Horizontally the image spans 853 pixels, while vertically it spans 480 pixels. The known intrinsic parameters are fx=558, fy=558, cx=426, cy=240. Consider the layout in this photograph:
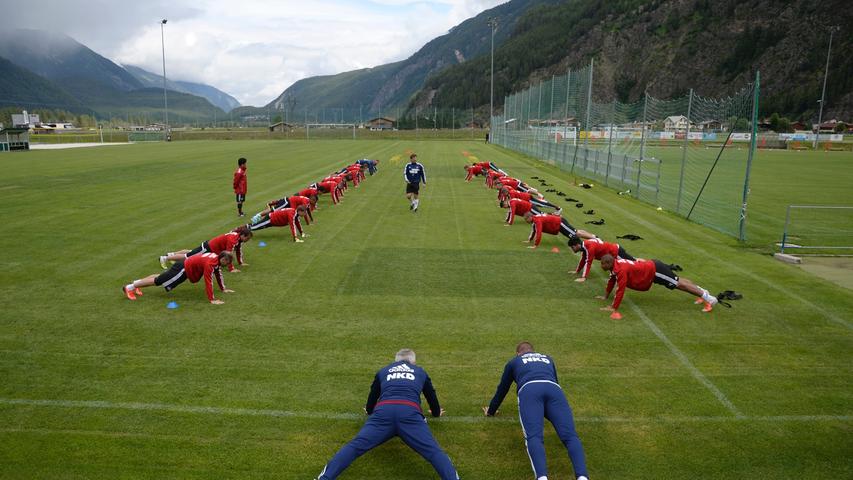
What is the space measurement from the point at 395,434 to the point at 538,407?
142 cm

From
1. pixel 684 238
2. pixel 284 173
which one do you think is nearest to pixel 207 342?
pixel 684 238

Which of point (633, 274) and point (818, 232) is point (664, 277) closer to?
point (633, 274)

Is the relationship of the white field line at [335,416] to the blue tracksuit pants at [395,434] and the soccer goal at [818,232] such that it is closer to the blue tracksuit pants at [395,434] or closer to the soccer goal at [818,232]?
the blue tracksuit pants at [395,434]

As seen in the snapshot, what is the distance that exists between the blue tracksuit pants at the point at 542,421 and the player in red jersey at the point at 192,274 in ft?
20.4

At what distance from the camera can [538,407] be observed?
5.47 meters

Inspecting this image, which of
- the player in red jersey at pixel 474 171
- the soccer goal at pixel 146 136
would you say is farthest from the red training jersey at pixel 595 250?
the soccer goal at pixel 146 136

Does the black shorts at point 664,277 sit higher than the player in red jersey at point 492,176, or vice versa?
the player in red jersey at point 492,176

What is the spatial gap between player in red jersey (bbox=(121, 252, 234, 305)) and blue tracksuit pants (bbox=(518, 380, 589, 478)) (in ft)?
20.4

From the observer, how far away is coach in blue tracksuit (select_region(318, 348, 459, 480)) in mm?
4949

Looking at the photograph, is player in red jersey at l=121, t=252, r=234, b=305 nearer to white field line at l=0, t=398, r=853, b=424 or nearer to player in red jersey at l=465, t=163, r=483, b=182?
white field line at l=0, t=398, r=853, b=424

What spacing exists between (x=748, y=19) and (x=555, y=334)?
136 meters

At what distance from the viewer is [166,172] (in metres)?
32.1

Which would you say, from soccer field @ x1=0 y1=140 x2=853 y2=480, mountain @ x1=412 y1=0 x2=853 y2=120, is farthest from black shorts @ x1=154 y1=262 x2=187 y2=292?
mountain @ x1=412 y1=0 x2=853 y2=120

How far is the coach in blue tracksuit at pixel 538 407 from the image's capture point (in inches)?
198
